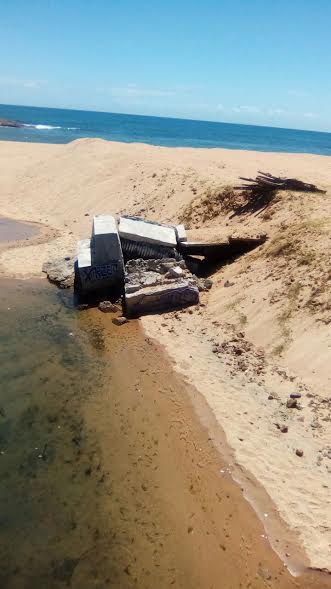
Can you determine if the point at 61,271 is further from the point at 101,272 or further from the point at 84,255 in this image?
the point at 101,272

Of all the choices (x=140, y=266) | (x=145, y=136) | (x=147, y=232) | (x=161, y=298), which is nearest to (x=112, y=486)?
(x=161, y=298)

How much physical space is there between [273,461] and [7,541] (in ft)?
12.4

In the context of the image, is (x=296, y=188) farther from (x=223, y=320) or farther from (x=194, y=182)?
(x=223, y=320)

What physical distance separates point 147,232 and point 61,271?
116 inches

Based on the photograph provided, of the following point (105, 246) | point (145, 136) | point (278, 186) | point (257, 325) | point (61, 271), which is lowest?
point (145, 136)

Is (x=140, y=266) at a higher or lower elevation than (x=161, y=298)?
higher

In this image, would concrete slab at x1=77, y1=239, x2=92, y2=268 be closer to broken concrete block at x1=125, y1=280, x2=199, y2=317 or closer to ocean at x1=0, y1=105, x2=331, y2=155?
broken concrete block at x1=125, y1=280, x2=199, y2=317

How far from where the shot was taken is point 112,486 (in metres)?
6.44

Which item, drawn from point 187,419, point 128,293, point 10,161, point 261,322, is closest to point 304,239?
point 261,322

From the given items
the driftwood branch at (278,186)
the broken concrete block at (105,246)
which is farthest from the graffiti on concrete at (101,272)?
the driftwood branch at (278,186)

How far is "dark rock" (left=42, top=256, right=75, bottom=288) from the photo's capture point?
13.6 meters

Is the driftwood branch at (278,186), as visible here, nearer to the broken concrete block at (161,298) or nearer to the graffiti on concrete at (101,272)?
the broken concrete block at (161,298)

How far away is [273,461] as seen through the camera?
6844 millimetres

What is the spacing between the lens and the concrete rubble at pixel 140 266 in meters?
11.7
